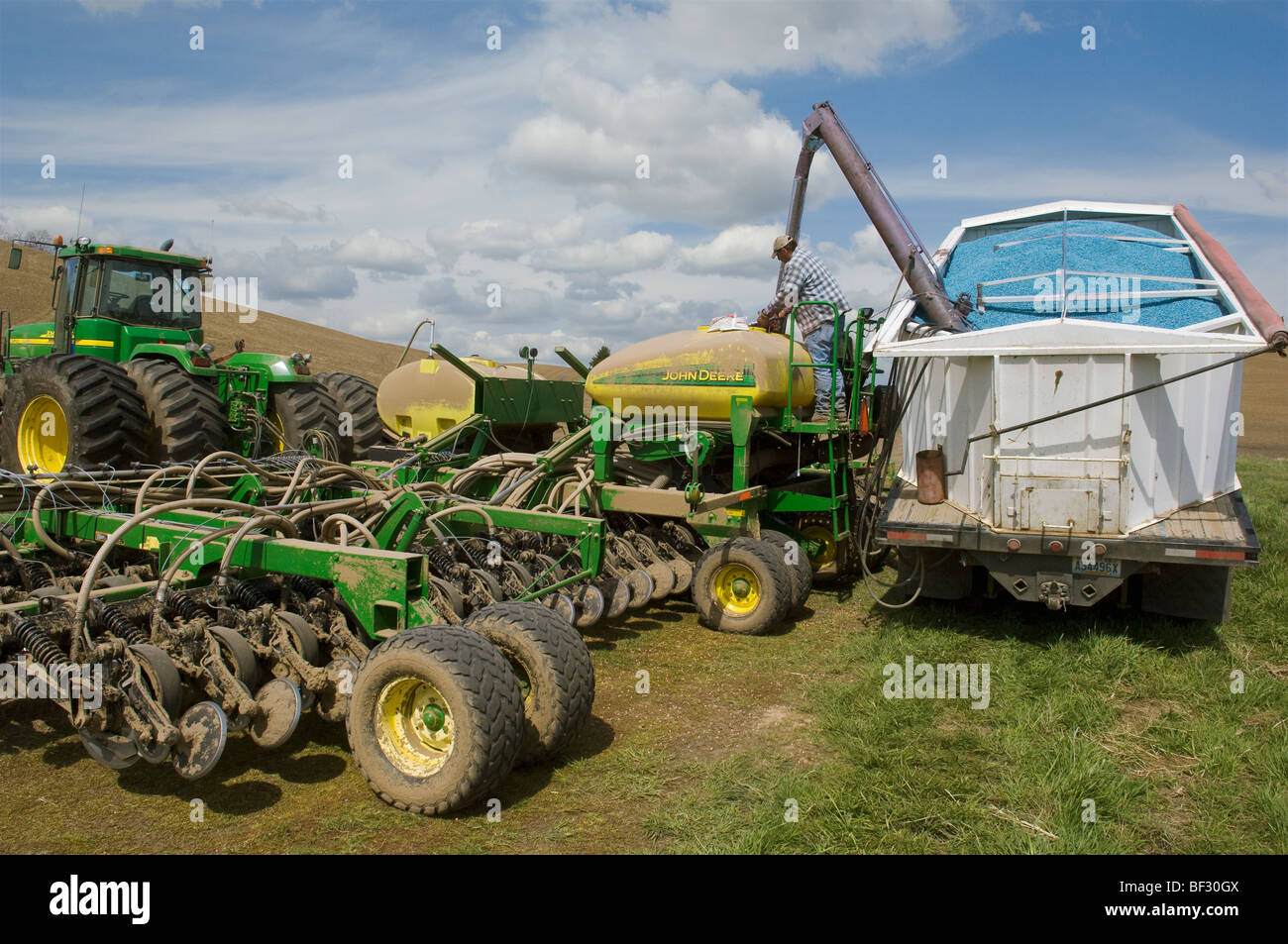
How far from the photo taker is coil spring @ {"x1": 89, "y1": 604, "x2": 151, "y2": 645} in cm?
358

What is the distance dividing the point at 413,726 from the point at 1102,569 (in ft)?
11.8

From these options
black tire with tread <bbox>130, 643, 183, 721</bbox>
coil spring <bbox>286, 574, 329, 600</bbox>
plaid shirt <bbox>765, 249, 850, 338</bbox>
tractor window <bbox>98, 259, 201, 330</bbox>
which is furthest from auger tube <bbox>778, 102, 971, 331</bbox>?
tractor window <bbox>98, 259, 201, 330</bbox>

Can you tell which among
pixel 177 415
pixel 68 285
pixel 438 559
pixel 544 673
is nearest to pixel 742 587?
pixel 438 559

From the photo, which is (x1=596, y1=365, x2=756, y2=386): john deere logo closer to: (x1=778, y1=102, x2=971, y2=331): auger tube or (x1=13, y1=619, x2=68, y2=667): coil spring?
(x1=778, y1=102, x2=971, y2=331): auger tube

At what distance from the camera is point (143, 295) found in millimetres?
9523

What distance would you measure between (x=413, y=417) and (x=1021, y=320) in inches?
216

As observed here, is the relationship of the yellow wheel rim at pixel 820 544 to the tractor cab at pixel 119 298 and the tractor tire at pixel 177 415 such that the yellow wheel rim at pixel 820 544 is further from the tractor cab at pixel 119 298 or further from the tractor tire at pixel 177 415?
the tractor cab at pixel 119 298

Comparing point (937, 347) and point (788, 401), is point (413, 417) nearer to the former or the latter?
point (788, 401)

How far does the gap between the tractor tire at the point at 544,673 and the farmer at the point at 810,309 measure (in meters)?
4.02

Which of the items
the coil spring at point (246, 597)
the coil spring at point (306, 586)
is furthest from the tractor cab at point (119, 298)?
the coil spring at point (246, 597)

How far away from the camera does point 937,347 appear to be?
5270 mm

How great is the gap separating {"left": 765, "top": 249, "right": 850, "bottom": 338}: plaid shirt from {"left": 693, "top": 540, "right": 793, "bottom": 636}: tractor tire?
210cm
